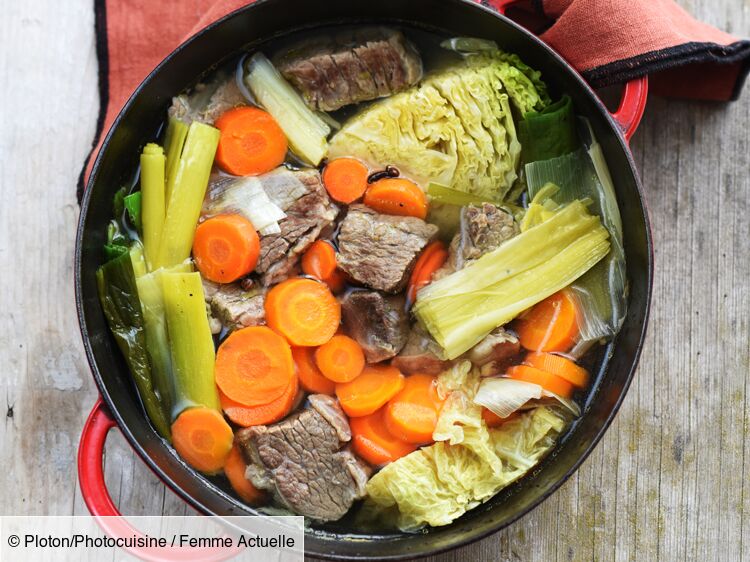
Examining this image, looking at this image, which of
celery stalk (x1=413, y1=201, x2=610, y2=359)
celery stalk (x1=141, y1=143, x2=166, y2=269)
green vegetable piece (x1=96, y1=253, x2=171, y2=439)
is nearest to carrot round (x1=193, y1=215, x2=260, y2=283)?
celery stalk (x1=141, y1=143, x2=166, y2=269)

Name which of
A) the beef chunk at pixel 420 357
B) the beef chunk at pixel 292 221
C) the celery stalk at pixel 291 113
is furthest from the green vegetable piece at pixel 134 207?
the beef chunk at pixel 420 357

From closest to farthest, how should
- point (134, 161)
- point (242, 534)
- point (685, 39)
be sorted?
point (242, 534) < point (685, 39) < point (134, 161)

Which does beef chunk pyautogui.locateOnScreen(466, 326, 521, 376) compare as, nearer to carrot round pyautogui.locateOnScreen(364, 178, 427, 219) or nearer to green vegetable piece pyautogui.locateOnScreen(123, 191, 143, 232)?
carrot round pyautogui.locateOnScreen(364, 178, 427, 219)

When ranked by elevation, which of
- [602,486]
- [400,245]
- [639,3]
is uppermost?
[639,3]

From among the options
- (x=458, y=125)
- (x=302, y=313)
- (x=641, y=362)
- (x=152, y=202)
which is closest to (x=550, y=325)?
(x=641, y=362)

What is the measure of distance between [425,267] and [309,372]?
2.03ft

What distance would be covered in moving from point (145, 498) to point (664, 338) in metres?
2.22

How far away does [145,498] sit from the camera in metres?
2.98

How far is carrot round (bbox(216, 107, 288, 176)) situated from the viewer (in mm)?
2893

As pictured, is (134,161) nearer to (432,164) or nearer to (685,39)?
(432,164)

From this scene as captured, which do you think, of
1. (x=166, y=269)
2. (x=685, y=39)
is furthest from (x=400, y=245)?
(x=685, y=39)

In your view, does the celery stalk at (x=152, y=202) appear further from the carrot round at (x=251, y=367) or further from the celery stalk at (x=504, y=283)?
the celery stalk at (x=504, y=283)

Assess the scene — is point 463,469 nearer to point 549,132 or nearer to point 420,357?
point 420,357

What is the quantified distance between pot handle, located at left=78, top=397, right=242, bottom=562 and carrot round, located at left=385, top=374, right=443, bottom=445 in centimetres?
73
